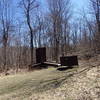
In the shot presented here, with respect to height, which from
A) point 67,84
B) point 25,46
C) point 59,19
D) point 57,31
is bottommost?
point 67,84

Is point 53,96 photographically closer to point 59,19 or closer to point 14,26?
point 59,19

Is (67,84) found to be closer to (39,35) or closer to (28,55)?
(28,55)

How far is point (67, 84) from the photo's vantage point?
21.0 feet

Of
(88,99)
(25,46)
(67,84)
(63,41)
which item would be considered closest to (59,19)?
(63,41)

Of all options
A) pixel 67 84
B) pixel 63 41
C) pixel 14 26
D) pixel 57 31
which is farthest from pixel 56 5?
pixel 67 84

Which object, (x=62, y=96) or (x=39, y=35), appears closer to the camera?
(x=62, y=96)

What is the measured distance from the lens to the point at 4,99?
5.85m

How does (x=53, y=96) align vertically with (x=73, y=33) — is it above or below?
below

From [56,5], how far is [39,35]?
302 inches

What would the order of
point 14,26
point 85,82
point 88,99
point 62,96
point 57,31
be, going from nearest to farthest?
1. point 88,99
2. point 62,96
3. point 85,82
4. point 57,31
5. point 14,26

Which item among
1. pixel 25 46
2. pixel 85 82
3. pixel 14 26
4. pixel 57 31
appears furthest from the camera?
pixel 25 46

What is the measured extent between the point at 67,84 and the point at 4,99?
248cm

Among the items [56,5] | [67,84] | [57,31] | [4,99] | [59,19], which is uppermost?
[56,5]

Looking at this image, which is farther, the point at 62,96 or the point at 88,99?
the point at 62,96
